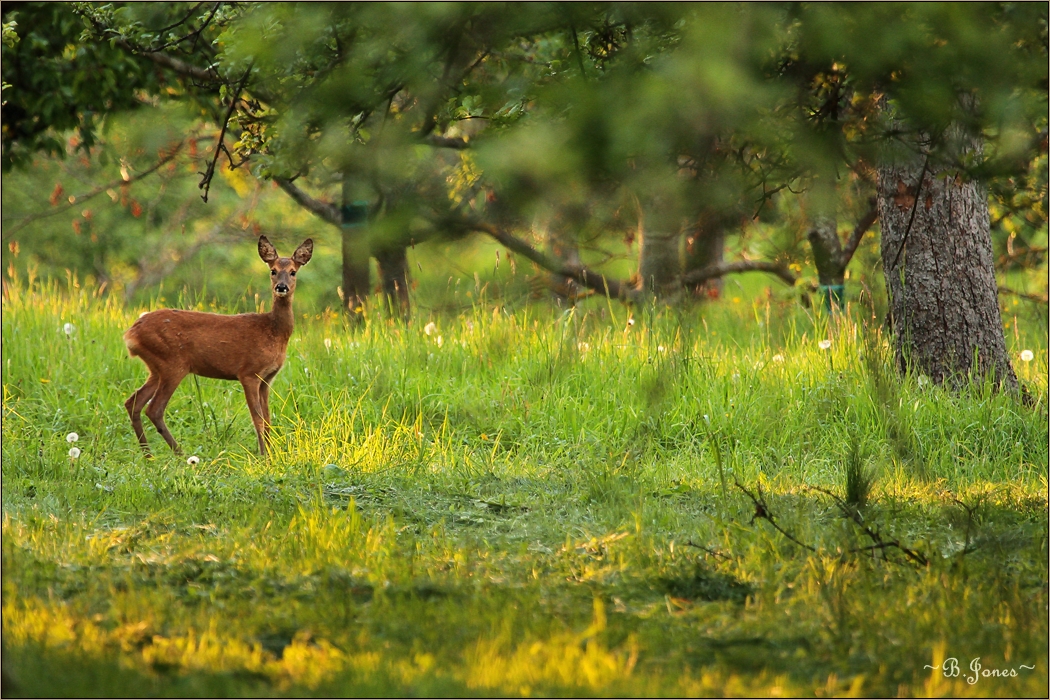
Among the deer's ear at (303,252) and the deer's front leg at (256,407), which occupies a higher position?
the deer's ear at (303,252)

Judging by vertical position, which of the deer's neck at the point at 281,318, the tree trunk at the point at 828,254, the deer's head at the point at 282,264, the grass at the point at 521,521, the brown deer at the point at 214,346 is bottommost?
the grass at the point at 521,521

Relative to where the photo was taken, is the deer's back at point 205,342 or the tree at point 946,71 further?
the deer's back at point 205,342

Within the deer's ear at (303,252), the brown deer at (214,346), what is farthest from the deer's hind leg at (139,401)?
the deer's ear at (303,252)

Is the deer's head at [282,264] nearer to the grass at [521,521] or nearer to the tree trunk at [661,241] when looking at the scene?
the grass at [521,521]

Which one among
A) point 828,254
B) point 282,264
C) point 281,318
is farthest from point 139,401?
point 828,254

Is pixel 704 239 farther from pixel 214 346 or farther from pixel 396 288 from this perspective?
pixel 214 346

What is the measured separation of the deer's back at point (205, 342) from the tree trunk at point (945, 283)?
452cm

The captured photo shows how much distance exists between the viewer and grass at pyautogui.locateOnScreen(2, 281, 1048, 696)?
4.02m

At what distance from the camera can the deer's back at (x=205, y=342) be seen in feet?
25.7

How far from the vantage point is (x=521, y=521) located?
6.27 metres

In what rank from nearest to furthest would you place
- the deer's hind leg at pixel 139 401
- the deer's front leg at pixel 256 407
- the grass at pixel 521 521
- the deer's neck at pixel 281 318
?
the grass at pixel 521 521 → the deer's front leg at pixel 256 407 → the deer's neck at pixel 281 318 → the deer's hind leg at pixel 139 401

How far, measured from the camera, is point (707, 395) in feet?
28.2

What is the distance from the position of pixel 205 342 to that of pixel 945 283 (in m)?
5.30

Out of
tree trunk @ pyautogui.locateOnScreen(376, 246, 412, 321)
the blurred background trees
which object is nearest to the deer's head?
tree trunk @ pyautogui.locateOnScreen(376, 246, 412, 321)
